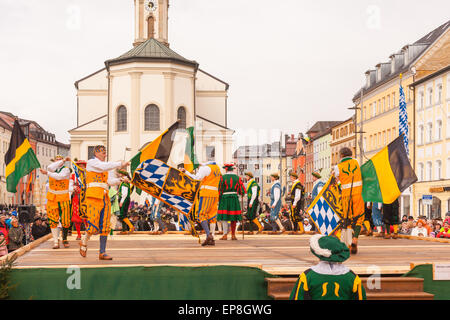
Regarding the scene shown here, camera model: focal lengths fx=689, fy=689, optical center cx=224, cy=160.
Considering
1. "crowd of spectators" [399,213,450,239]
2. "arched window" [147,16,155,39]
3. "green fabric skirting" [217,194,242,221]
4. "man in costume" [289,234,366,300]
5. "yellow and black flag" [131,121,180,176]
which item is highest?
"arched window" [147,16,155,39]

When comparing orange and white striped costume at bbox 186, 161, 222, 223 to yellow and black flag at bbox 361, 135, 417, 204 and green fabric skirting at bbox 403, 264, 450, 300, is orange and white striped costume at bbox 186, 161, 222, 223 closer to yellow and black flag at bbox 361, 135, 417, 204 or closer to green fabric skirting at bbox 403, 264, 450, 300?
yellow and black flag at bbox 361, 135, 417, 204

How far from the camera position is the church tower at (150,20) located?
68.5m

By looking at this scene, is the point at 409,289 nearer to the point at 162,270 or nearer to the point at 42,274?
the point at 162,270

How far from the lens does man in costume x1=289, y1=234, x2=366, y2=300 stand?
5.24m

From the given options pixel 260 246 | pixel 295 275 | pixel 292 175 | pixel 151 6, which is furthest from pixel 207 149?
pixel 295 275

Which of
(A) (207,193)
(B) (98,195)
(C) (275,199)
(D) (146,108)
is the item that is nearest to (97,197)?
(B) (98,195)

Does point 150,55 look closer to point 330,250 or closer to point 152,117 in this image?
point 152,117

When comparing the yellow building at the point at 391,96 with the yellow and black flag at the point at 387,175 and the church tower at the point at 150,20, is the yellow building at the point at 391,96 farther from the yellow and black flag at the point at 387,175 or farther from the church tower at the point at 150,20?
the yellow and black flag at the point at 387,175

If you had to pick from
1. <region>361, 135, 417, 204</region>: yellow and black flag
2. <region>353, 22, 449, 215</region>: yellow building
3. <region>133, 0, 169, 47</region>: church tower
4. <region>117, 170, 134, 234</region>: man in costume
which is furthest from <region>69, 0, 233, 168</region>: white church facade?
<region>361, 135, 417, 204</region>: yellow and black flag

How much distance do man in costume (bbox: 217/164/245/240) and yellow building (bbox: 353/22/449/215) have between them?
36.3 metres

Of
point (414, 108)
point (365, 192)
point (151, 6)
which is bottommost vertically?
point (365, 192)

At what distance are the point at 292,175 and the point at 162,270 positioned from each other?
33.1ft

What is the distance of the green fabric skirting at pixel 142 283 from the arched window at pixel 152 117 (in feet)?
170
